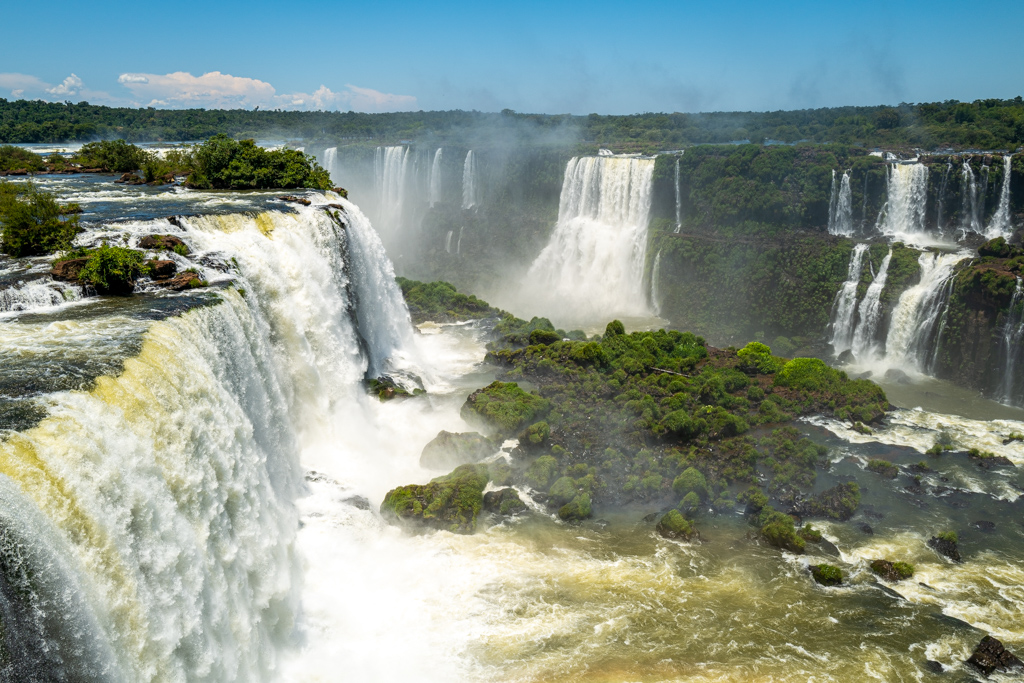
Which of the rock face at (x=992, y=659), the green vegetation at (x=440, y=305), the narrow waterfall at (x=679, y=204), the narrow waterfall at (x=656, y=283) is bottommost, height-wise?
the rock face at (x=992, y=659)

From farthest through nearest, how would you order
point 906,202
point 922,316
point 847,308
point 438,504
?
point 906,202
point 847,308
point 922,316
point 438,504

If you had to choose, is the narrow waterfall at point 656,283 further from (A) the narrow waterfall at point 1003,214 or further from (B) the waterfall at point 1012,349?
(B) the waterfall at point 1012,349

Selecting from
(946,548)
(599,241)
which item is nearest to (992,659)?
(946,548)

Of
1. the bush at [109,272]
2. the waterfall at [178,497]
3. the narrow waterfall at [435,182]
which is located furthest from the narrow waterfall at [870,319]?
the narrow waterfall at [435,182]

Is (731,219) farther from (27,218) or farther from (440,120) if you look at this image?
(440,120)

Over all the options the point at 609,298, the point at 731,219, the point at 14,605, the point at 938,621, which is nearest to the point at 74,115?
the point at 609,298

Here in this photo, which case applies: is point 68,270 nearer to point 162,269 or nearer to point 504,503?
point 162,269

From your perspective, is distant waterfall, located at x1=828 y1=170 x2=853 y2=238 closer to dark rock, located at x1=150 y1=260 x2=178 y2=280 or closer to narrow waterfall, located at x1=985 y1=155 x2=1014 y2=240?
narrow waterfall, located at x1=985 y1=155 x2=1014 y2=240
